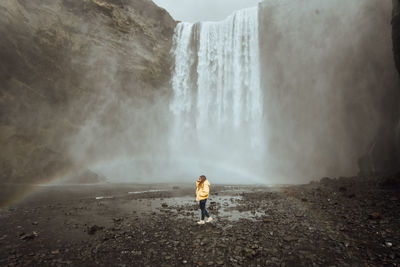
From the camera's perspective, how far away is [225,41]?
119ft

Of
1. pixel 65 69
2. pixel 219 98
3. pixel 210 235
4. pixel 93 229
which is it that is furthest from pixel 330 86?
pixel 65 69

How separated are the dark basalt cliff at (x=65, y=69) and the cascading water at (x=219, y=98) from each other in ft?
14.3

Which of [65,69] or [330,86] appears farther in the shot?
[65,69]

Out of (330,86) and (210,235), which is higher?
(330,86)

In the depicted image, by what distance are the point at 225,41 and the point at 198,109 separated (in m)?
12.5

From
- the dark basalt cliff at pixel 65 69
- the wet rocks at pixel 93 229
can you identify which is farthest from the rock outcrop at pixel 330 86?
the wet rocks at pixel 93 229

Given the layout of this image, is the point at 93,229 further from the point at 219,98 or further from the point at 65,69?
the point at 219,98

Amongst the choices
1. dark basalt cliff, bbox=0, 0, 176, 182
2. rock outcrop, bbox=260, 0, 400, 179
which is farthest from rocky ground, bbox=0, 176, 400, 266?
dark basalt cliff, bbox=0, 0, 176, 182

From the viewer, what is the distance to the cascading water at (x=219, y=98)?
33188mm

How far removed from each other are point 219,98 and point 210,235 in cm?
3029

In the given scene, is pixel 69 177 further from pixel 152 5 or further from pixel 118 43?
pixel 152 5

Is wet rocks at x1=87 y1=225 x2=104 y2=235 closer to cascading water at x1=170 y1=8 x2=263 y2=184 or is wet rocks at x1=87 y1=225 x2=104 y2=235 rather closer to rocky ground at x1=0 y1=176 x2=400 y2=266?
rocky ground at x1=0 y1=176 x2=400 y2=266

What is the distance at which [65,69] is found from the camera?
91.5 ft

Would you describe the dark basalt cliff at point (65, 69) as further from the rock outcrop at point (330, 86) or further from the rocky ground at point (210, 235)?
the rock outcrop at point (330, 86)
